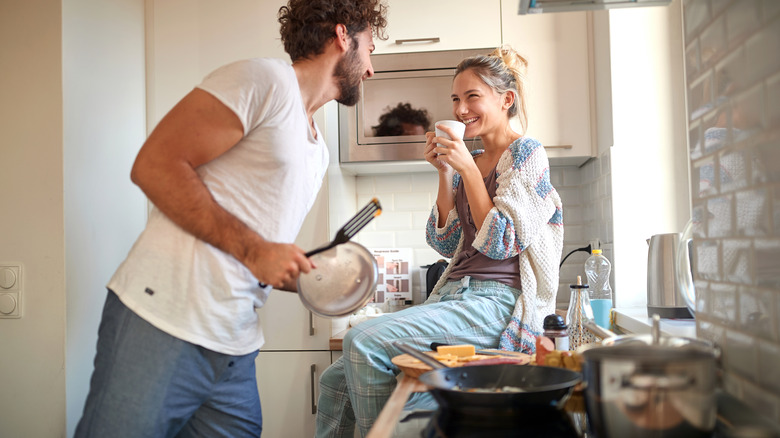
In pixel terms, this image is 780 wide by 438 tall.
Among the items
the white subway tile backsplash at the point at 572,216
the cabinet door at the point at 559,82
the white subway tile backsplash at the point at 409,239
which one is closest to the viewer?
the cabinet door at the point at 559,82

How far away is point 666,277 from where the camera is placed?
6.10 ft

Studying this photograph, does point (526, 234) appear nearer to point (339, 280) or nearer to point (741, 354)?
point (339, 280)

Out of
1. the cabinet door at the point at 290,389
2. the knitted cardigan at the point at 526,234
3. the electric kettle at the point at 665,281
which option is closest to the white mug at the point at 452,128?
the knitted cardigan at the point at 526,234

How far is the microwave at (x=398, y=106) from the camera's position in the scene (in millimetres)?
2549

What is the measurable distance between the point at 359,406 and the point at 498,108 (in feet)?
3.47

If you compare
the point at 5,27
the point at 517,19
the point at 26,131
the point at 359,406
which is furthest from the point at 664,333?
the point at 5,27

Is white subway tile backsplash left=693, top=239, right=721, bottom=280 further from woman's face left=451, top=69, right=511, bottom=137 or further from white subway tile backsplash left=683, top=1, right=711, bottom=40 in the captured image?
woman's face left=451, top=69, right=511, bottom=137

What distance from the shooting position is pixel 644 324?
5.73ft

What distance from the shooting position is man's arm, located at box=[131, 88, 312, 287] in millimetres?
1180

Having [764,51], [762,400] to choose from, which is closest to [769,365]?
[762,400]

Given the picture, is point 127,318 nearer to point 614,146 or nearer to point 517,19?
point 614,146

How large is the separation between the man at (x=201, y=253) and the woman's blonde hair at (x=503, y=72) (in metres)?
0.89

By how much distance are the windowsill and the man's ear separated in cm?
97

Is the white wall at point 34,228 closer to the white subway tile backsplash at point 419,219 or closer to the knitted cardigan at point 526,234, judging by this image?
the knitted cardigan at point 526,234
